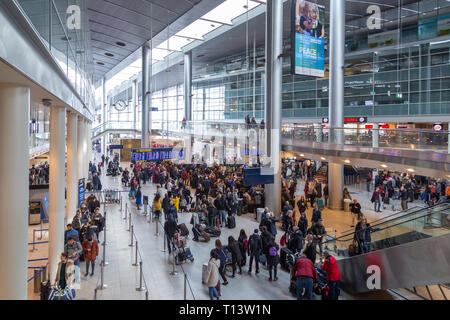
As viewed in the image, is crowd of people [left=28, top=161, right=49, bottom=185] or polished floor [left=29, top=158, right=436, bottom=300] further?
crowd of people [left=28, top=161, right=49, bottom=185]

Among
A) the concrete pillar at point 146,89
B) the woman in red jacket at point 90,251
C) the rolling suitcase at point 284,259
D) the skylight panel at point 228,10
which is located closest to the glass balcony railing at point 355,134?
the rolling suitcase at point 284,259

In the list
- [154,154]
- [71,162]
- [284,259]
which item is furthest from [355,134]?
[71,162]

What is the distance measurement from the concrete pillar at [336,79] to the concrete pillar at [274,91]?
14.7ft

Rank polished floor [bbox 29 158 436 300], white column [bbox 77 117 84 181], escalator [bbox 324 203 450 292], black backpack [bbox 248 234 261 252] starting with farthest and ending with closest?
1. white column [bbox 77 117 84 181]
2. black backpack [bbox 248 234 261 252]
3. polished floor [bbox 29 158 436 300]
4. escalator [bbox 324 203 450 292]

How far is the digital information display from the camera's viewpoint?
17.0 m

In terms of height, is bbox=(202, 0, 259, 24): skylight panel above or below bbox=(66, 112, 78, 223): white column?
above

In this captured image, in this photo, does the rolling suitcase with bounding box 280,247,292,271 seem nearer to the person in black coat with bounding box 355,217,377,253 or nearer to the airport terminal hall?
the airport terminal hall

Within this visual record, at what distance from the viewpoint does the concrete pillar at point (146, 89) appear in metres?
28.4

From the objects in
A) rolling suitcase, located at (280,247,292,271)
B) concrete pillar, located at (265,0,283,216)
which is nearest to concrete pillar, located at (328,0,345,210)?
concrete pillar, located at (265,0,283,216)

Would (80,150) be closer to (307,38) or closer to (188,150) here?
(188,150)

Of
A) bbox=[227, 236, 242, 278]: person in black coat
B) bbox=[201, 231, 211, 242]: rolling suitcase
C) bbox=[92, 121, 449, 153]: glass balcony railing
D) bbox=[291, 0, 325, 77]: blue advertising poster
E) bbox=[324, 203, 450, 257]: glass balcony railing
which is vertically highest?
bbox=[291, 0, 325, 77]: blue advertising poster

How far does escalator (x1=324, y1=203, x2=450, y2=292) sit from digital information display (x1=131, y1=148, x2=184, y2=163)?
11.4 metres

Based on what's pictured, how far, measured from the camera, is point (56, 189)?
9148 mm
